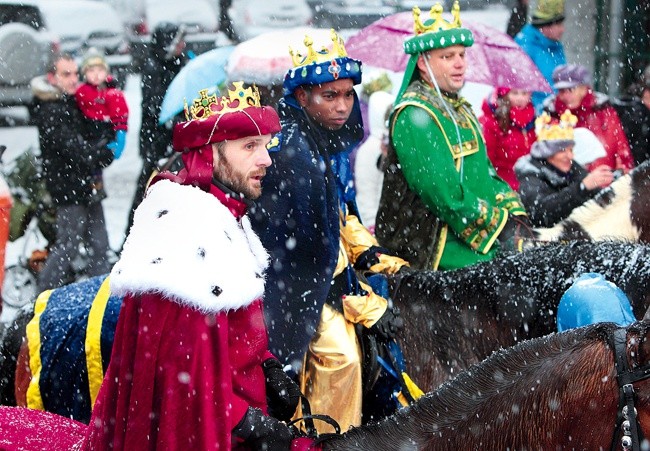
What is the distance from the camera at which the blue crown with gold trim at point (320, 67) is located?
4312 mm

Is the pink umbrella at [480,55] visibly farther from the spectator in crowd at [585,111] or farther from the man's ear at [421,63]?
the man's ear at [421,63]

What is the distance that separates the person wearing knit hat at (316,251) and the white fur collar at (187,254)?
1147mm

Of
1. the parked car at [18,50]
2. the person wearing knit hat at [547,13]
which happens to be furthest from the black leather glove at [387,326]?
the parked car at [18,50]

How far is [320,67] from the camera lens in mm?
4312

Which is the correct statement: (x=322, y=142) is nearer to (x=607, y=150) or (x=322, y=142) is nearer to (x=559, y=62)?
(x=607, y=150)

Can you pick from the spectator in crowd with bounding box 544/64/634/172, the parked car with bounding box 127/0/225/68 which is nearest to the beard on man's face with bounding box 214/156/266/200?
the spectator in crowd with bounding box 544/64/634/172

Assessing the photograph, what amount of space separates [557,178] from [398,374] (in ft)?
9.47

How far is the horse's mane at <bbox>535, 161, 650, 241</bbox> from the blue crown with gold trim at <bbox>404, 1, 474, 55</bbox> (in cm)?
101

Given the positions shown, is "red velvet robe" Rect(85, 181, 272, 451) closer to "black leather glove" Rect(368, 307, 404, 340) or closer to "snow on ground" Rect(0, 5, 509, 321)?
"black leather glove" Rect(368, 307, 404, 340)

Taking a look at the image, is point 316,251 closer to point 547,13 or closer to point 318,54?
point 318,54

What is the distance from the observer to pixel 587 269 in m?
4.20

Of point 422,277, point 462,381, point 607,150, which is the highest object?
point 462,381

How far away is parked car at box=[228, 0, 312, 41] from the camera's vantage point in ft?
44.9

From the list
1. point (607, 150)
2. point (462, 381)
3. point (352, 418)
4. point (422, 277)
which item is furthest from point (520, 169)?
point (462, 381)
